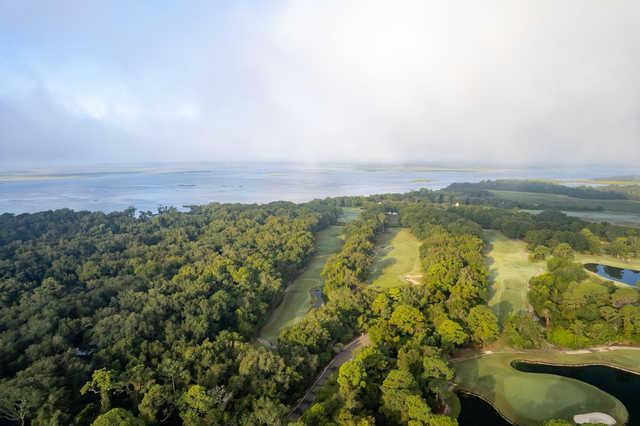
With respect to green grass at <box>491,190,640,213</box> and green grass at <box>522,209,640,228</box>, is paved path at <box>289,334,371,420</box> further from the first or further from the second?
green grass at <box>491,190,640,213</box>

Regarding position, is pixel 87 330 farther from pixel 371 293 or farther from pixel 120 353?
pixel 371 293

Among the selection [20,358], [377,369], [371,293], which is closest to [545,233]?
[371,293]

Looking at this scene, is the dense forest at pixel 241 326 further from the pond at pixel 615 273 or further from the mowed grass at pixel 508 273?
the pond at pixel 615 273

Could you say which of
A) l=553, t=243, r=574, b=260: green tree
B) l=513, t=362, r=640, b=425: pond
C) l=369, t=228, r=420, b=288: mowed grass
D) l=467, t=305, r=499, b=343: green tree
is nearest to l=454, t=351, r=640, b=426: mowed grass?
l=513, t=362, r=640, b=425: pond

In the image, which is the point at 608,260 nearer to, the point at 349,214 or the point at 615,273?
the point at 615,273

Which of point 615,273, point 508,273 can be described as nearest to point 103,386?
point 508,273

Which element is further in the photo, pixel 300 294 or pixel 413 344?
pixel 300 294
